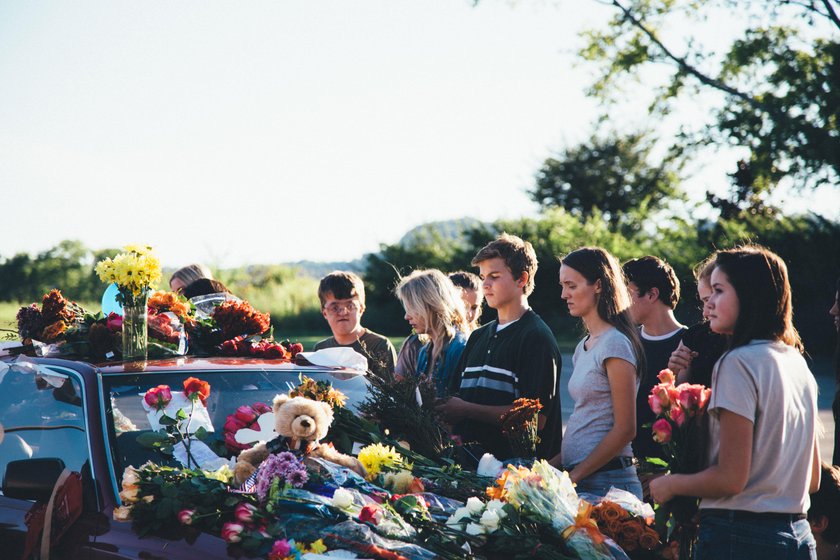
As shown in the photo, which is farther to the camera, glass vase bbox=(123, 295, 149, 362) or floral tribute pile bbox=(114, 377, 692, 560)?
glass vase bbox=(123, 295, 149, 362)

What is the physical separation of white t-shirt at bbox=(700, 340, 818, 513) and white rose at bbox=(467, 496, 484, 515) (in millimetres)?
848

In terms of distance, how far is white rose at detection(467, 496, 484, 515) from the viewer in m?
3.27

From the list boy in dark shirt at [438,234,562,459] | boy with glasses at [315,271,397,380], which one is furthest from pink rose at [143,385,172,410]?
boy with glasses at [315,271,397,380]

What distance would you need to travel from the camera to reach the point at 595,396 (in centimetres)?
407

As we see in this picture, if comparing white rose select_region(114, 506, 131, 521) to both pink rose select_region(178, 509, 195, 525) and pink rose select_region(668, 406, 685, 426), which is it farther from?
pink rose select_region(668, 406, 685, 426)

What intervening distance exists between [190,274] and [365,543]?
17.0ft

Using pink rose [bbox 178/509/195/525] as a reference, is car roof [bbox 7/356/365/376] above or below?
above

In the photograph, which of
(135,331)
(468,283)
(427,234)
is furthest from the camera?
(427,234)

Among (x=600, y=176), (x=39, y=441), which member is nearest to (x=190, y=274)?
(x=39, y=441)

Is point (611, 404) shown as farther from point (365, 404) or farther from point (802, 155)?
point (802, 155)

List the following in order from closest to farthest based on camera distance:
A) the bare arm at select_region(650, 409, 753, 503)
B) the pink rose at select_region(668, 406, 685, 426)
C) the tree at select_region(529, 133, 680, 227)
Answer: the bare arm at select_region(650, 409, 753, 503) < the pink rose at select_region(668, 406, 685, 426) < the tree at select_region(529, 133, 680, 227)

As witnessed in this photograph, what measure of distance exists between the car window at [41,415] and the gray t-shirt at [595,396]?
222 centimetres

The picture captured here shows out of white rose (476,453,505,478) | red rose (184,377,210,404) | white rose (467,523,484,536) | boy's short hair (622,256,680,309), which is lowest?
white rose (476,453,505,478)

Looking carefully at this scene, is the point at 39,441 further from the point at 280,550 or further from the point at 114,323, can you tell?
the point at 280,550
